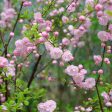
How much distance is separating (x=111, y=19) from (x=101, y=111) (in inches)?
29.6

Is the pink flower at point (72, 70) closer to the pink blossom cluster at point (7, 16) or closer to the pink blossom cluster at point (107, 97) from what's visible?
the pink blossom cluster at point (107, 97)

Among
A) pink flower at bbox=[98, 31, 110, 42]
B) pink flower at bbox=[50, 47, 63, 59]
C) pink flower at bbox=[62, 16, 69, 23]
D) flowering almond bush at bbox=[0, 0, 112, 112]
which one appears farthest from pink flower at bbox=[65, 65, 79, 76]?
pink flower at bbox=[62, 16, 69, 23]

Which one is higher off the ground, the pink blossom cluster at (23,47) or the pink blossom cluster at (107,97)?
the pink blossom cluster at (23,47)

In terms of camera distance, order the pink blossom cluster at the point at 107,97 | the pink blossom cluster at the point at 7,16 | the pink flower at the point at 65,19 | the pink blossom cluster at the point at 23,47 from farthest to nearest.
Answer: the pink blossom cluster at the point at 7,16
the pink flower at the point at 65,19
the pink blossom cluster at the point at 107,97
the pink blossom cluster at the point at 23,47

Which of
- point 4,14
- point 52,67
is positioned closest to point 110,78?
point 52,67

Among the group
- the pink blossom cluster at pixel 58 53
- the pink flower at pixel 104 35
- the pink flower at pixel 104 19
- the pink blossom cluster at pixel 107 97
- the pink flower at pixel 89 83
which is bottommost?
Result: the pink blossom cluster at pixel 107 97

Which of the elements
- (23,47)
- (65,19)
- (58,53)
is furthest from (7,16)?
(58,53)

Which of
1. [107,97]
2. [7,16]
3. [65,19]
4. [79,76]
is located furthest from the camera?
[7,16]

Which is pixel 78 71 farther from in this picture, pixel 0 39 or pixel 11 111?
pixel 0 39

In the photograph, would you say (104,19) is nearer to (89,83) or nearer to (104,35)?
(104,35)

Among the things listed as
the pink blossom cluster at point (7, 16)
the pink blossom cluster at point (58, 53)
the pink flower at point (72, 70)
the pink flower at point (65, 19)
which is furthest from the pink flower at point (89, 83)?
the pink blossom cluster at point (7, 16)

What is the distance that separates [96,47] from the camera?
4.95 meters

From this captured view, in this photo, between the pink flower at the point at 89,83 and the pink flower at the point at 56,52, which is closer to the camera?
the pink flower at the point at 56,52

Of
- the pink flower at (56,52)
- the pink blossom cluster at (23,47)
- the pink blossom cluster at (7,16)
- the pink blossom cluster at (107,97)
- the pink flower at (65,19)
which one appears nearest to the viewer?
the pink flower at (56,52)
